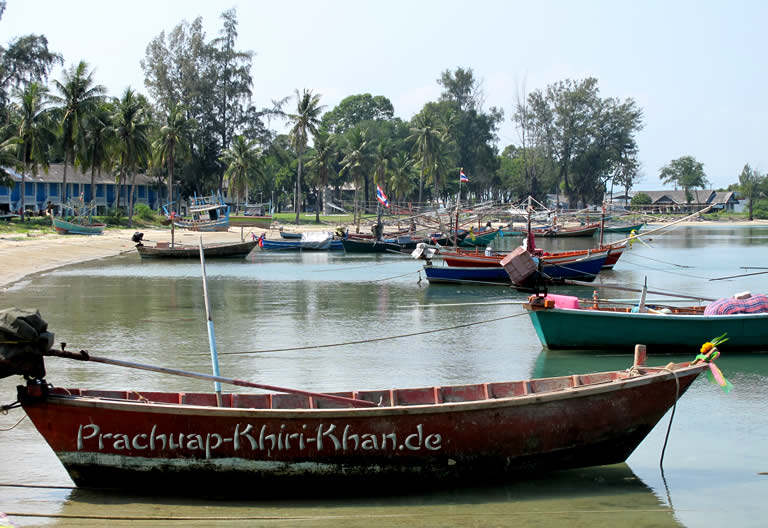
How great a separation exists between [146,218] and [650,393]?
57902 millimetres

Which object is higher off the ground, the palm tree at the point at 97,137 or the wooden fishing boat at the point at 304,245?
the palm tree at the point at 97,137

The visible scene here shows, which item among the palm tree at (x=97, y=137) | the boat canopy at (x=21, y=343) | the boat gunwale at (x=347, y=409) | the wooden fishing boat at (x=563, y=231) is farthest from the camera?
the wooden fishing boat at (x=563, y=231)

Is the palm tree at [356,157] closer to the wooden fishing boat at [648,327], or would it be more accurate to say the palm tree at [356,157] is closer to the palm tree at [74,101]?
the palm tree at [74,101]

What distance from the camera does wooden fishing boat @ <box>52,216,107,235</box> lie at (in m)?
48.1

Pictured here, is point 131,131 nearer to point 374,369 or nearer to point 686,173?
point 374,369

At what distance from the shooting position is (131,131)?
56.2 metres

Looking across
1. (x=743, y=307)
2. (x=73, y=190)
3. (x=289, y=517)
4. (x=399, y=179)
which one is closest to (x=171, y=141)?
(x=73, y=190)

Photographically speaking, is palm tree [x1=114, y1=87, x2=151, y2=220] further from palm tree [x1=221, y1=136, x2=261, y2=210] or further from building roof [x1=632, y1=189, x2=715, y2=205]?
building roof [x1=632, y1=189, x2=715, y2=205]

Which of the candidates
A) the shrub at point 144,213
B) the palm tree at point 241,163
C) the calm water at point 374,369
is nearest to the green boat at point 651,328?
the calm water at point 374,369

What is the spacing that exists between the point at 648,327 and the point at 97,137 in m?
47.1

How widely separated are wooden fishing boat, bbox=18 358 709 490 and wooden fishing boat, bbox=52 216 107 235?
42.9 m

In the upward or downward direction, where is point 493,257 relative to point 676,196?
downward

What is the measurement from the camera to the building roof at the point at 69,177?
198 ft

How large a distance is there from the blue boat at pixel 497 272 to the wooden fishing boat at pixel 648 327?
13.8 metres
